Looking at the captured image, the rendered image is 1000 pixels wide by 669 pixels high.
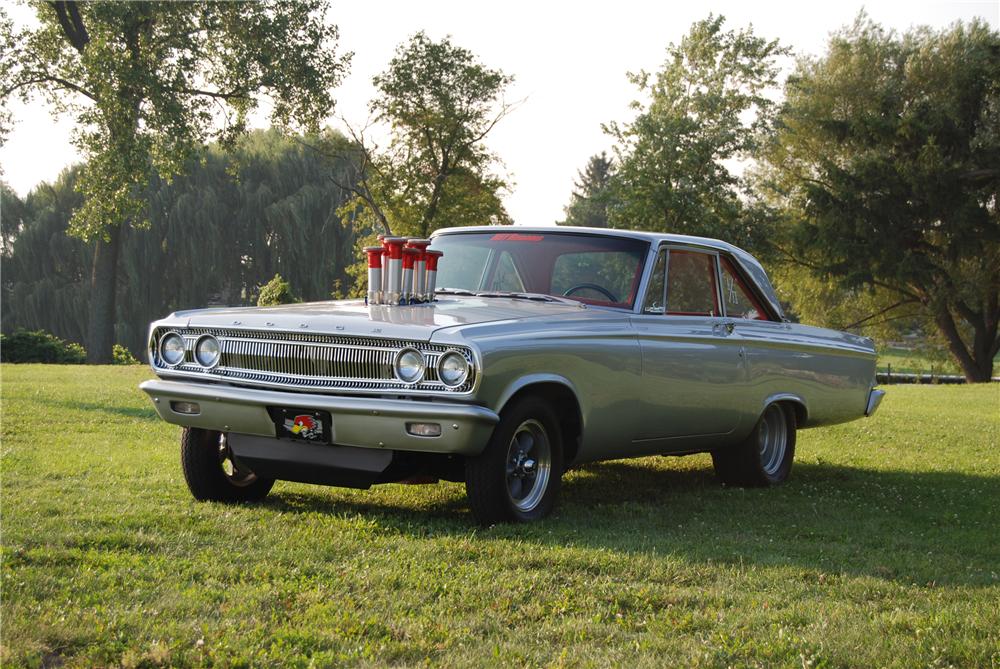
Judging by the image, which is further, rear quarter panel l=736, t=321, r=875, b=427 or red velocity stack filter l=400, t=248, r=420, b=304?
rear quarter panel l=736, t=321, r=875, b=427

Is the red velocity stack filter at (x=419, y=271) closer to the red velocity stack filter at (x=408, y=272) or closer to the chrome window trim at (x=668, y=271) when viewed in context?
the red velocity stack filter at (x=408, y=272)

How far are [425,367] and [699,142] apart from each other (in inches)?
1317

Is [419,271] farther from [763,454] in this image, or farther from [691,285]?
[763,454]

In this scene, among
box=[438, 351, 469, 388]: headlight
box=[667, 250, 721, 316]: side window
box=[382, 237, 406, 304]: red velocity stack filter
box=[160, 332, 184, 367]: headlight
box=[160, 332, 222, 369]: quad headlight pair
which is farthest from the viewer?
box=[667, 250, 721, 316]: side window

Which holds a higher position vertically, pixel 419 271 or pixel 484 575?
pixel 419 271

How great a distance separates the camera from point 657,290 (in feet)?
24.5

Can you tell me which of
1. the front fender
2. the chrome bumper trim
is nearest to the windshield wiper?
the front fender

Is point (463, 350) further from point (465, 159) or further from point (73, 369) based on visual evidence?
point (465, 159)

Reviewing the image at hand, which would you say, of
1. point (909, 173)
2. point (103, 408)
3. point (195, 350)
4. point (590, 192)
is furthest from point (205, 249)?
point (590, 192)

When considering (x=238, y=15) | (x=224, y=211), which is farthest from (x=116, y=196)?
(x=224, y=211)

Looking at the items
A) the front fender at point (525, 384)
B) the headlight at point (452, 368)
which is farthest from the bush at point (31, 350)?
the headlight at point (452, 368)

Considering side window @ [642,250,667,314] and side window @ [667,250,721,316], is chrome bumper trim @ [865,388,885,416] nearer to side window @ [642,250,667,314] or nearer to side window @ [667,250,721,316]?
side window @ [667,250,721,316]

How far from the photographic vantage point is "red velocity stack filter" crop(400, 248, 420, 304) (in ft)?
22.7

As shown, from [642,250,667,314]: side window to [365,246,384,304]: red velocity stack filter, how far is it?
5.61 ft
